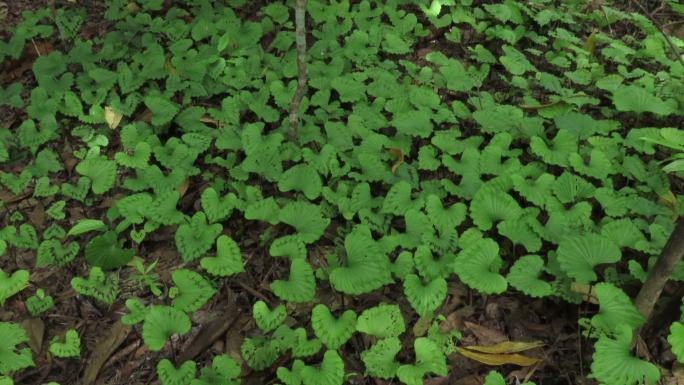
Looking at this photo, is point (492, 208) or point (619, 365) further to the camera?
point (492, 208)

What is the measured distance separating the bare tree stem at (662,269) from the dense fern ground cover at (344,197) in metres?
0.06

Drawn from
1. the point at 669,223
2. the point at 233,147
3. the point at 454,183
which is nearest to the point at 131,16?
the point at 233,147

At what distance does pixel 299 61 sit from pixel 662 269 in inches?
71.7

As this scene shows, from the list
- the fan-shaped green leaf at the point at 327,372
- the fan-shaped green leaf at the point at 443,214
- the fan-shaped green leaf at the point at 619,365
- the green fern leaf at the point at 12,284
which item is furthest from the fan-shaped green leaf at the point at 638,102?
the green fern leaf at the point at 12,284

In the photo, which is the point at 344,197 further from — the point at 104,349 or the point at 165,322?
the point at 104,349

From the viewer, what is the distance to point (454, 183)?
269 centimetres

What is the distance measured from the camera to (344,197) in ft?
8.16

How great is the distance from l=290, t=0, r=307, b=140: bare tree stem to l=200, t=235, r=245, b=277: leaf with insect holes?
81 centimetres

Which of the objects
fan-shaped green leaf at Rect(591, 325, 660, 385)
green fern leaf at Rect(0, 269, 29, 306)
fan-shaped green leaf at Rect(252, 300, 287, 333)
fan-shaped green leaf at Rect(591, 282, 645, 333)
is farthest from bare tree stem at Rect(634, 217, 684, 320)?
green fern leaf at Rect(0, 269, 29, 306)

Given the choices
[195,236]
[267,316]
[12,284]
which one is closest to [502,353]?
[267,316]

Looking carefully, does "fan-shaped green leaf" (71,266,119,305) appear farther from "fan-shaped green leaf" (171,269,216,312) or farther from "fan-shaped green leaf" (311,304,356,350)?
"fan-shaped green leaf" (311,304,356,350)

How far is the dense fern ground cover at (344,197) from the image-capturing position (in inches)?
80.0

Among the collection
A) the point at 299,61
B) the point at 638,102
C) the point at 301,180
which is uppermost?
the point at 299,61

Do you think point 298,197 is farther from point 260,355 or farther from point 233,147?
point 260,355
